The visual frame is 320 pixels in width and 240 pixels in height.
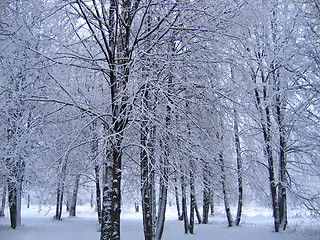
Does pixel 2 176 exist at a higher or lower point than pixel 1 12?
lower

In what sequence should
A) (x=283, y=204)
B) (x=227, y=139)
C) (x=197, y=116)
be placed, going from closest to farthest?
1. (x=197, y=116)
2. (x=227, y=139)
3. (x=283, y=204)

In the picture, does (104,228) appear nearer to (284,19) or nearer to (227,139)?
(227,139)

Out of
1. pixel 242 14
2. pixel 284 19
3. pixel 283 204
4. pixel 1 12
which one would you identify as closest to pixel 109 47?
pixel 1 12

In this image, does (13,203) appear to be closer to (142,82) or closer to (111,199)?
(111,199)

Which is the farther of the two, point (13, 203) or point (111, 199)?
point (13, 203)

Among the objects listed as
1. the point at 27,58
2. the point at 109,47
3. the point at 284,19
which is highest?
the point at 284,19

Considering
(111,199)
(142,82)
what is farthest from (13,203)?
(142,82)

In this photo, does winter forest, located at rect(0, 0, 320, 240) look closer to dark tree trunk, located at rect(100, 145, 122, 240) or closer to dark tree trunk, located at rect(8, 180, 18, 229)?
dark tree trunk, located at rect(100, 145, 122, 240)

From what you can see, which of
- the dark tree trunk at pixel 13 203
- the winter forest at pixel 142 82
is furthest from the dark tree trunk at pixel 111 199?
the dark tree trunk at pixel 13 203

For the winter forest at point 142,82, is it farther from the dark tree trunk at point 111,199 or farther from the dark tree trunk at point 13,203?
the dark tree trunk at point 13,203

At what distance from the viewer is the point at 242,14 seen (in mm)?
5336

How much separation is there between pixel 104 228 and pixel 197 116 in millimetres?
3572

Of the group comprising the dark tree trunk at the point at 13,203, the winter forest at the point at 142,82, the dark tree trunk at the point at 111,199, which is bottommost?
the dark tree trunk at the point at 13,203

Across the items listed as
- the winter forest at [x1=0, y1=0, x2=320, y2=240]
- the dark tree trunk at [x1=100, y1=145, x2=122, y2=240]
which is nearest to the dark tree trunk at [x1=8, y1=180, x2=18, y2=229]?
the winter forest at [x1=0, y1=0, x2=320, y2=240]
